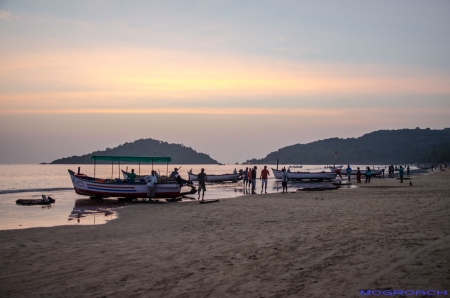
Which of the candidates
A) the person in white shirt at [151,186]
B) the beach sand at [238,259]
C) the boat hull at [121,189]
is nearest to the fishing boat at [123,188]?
the boat hull at [121,189]

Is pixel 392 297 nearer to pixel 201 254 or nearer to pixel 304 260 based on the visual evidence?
pixel 304 260

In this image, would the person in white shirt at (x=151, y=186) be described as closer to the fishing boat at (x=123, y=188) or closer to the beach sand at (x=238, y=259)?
the fishing boat at (x=123, y=188)

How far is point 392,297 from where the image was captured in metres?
4.88

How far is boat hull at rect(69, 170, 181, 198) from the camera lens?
974 inches

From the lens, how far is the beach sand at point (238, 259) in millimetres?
5586

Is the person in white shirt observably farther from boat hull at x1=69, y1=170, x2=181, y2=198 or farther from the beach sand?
the beach sand

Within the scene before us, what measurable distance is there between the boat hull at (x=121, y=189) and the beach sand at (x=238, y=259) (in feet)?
42.2

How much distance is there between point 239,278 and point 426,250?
3.59m

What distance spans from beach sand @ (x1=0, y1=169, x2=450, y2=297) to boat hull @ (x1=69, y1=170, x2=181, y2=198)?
42.2 feet

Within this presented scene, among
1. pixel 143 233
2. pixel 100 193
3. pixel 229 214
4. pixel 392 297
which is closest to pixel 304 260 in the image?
pixel 392 297

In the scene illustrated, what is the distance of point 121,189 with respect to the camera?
25469 millimetres

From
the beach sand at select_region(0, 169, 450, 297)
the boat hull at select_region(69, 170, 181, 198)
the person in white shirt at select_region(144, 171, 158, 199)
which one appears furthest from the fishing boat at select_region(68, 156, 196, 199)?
the beach sand at select_region(0, 169, 450, 297)

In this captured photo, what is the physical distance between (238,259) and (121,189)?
64.5 feet

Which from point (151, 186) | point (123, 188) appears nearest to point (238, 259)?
point (151, 186)
